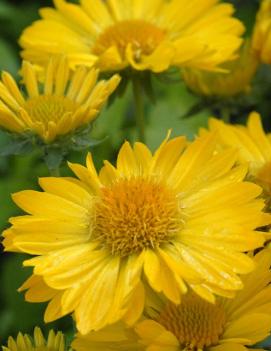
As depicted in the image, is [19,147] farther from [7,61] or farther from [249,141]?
[7,61]

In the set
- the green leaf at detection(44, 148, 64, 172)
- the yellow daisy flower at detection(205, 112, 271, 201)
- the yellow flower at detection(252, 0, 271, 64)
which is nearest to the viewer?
the green leaf at detection(44, 148, 64, 172)

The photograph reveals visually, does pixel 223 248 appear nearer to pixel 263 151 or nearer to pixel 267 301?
pixel 267 301

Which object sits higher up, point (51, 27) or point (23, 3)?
point (23, 3)

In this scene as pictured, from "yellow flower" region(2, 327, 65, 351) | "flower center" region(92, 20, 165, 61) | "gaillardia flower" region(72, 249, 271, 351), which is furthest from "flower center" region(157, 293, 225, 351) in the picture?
"flower center" region(92, 20, 165, 61)

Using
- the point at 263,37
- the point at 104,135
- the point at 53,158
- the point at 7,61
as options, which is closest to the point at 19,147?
the point at 53,158

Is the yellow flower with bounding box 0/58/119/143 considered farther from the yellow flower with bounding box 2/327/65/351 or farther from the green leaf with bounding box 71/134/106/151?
the yellow flower with bounding box 2/327/65/351

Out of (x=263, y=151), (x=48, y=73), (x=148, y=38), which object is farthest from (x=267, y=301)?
(x=148, y=38)
